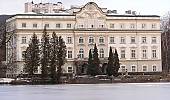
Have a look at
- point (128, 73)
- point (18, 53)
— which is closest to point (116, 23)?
point (128, 73)

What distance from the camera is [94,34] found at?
118 meters

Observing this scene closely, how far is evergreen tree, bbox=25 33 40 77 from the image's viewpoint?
3915 inches

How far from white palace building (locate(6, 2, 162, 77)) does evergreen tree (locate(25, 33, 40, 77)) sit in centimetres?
1237

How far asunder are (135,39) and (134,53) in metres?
2.78

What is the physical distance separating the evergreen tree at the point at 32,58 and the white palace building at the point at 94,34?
12369 mm

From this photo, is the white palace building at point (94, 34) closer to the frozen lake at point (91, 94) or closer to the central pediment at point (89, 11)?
the central pediment at point (89, 11)

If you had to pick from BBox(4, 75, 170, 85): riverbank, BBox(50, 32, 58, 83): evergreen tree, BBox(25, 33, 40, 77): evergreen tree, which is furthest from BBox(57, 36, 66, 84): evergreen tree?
BBox(25, 33, 40, 77): evergreen tree

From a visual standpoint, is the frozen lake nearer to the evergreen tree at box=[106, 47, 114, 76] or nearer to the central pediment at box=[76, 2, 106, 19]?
the evergreen tree at box=[106, 47, 114, 76]

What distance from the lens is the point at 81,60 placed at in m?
116

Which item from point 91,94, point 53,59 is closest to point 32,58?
point 53,59

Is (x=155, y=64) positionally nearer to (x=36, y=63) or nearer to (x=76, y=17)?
(x=76, y=17)

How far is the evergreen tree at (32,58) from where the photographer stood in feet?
326

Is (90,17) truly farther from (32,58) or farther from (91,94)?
(91,94)

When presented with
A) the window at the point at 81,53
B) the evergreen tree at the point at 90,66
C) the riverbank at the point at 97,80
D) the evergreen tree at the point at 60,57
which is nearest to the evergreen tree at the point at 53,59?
the evergreen tree at the point at 60,57
